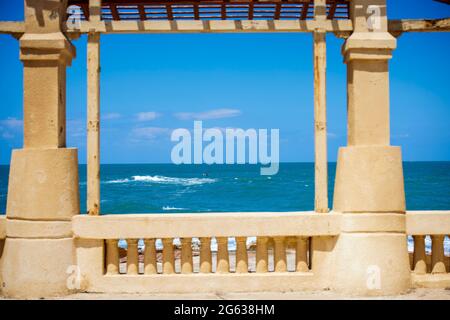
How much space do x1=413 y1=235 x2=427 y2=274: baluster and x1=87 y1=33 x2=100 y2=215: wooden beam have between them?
12.9ft

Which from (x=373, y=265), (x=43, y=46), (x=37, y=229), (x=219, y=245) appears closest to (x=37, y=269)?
(x=37, y=229)

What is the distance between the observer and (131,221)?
5.50 metres

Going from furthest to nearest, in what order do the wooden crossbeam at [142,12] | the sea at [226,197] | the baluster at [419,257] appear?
the sea at [226,197]
the wooden crossbeam at [142,12]
the baluster at [419,257]

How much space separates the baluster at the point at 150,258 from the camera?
18.4 feet

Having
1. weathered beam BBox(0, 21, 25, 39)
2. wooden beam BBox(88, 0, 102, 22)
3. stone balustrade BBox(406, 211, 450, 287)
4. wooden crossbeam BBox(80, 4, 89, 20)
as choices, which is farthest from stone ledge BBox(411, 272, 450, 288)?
weathered beam BBox(0, 21, 25, 39)

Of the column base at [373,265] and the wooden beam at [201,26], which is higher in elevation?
the wooden beam at [201,26]

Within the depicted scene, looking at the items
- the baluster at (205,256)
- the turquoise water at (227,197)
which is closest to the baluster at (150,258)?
the baluster at (205,256)

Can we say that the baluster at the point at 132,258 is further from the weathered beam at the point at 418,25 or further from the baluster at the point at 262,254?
the weathered beam at the point at 418,25

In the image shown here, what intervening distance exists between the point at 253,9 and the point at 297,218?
2.69 meters

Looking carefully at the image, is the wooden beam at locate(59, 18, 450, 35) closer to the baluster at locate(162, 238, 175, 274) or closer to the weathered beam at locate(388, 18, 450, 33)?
the weathered beam at locate(388, 18, 450, 33)

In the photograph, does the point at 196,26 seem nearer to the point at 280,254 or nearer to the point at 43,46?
the point at 43,46

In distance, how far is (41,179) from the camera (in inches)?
214

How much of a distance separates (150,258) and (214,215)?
94cm
